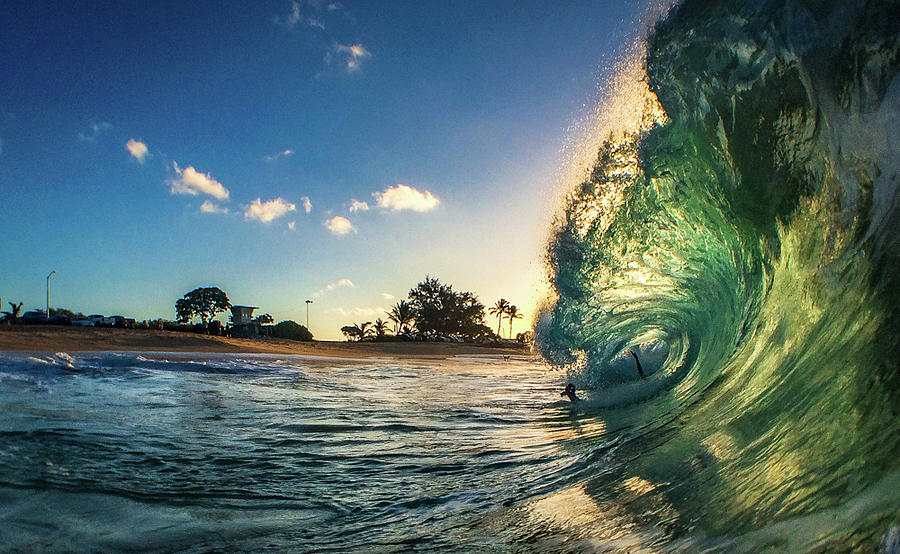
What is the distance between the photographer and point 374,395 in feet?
29.8

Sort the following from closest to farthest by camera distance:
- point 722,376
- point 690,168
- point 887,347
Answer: point 887,347, point 722,376, point 690,168

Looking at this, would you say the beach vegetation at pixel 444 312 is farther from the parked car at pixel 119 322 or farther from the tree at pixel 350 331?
the parked car at pixel 119 322

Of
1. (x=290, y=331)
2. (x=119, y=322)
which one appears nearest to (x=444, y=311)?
(x=290, y=331)

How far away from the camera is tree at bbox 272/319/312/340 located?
4375 centimetres

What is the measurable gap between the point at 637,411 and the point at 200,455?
441 centimetres

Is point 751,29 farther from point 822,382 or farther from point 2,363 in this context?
point 2,363

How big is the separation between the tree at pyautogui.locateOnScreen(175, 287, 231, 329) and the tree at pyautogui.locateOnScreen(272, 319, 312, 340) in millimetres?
17933

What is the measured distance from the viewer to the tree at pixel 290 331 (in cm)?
4375

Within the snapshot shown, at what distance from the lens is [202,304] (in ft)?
205

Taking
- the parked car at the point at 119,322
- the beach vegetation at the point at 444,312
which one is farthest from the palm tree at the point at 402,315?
the parked car at the point at 119,322

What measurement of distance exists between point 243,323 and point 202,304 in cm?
2749

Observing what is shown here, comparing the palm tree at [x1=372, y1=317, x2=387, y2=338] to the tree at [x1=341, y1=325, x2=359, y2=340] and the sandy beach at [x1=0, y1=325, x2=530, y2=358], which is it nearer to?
the tree at [x1=341, y1=325, x2=359, y2=340]

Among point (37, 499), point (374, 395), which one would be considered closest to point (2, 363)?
point (374, 395)

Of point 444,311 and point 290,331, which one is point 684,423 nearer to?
point 290,331
